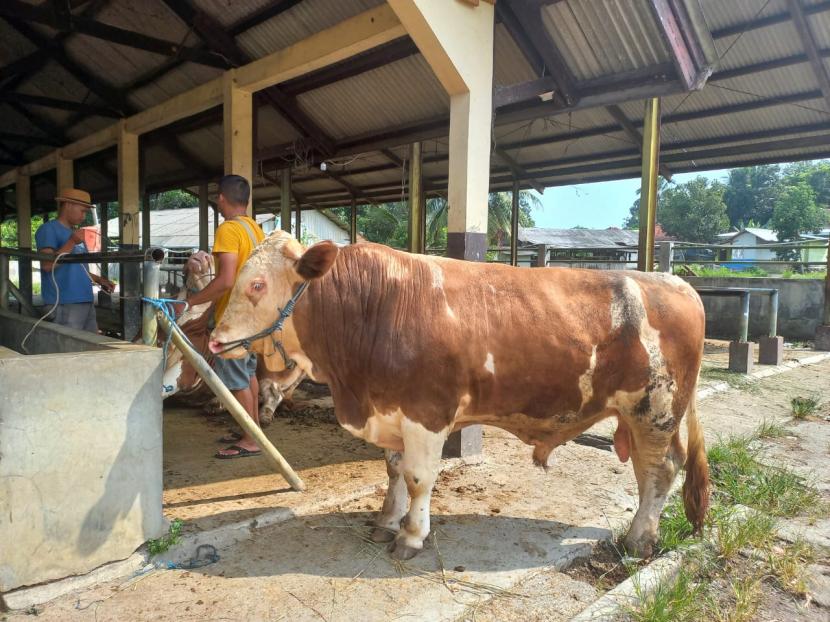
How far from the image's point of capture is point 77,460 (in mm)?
2400

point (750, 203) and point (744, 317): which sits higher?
point (750, 203)

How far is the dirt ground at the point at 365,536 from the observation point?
2.34m

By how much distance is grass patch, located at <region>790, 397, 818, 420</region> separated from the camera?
5586mm

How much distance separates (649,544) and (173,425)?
387 cm

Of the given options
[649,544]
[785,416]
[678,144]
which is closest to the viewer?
[649,544]

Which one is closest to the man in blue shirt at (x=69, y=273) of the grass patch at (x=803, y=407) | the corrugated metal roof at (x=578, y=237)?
the grass patch at (x=803, y=407)

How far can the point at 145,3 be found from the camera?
22.6 feet

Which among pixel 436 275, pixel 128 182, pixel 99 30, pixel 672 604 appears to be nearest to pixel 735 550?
pixel 672 604

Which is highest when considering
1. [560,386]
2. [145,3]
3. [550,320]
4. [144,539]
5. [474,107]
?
[145,3]

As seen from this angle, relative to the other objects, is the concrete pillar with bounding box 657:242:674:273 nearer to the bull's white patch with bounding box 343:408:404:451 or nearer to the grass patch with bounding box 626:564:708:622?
the grass patch with bounding box 626:564:708:622

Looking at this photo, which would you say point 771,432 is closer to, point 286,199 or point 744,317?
point 744,317

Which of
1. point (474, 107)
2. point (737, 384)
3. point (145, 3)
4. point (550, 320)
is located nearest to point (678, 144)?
point (737, 384)

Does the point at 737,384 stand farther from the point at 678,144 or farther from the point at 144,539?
the point at 144,539

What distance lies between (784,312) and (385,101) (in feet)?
32.2
